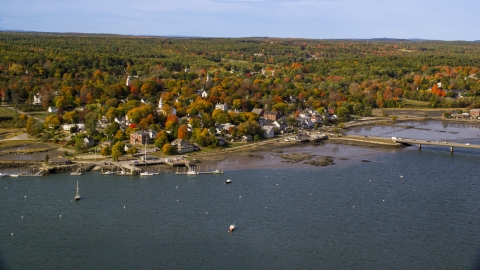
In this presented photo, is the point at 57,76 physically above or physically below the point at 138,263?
above

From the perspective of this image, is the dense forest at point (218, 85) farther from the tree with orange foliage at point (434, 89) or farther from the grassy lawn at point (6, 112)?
the grassy lawn at point (6, 112)

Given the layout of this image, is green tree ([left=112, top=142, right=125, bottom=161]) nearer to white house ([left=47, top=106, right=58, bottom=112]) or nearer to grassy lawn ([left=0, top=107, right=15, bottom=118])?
grassy lawn ([left=0, top=107, right=15, bottom=118])

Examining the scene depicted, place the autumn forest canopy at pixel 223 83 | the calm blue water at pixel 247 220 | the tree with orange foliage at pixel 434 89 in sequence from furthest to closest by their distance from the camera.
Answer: the tree with orange foliage at pixel 434 89, the autumn forest canopy at pixel 223 83, the calm blue water at pixel 247 220

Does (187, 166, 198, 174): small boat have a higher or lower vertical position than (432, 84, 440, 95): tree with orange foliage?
lower

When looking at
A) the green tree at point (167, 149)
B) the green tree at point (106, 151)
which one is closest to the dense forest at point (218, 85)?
the green tree at point (167, 149)

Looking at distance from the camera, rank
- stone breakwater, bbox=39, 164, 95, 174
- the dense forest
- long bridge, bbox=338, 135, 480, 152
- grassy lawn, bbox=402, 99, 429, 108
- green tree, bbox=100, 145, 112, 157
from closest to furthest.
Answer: stone breakwater, bbox=39, 164, 95, 174
green tree, bbox=100, 145, 112, 157
long bridge, bbox=338, 135, 480, 152
the dense forest
grassy lawn, bbox=402, 99, 429, 108

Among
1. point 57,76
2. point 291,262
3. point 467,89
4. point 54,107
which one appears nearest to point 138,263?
point 291,262

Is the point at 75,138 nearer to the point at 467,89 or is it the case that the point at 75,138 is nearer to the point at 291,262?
the point at 291,262

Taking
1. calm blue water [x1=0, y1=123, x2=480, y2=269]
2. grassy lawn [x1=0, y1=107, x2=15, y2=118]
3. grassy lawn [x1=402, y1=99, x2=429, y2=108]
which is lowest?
calm blue water [x1=0, y1=123, x2=480, y2=269]

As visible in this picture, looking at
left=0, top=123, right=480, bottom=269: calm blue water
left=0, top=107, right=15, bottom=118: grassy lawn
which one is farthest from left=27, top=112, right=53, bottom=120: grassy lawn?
left=0, top=123, right=480, bottom=269: calm blue water
